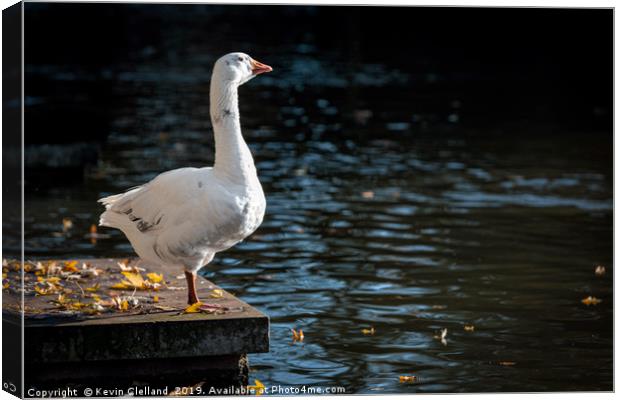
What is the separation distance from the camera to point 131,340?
7.00 metres

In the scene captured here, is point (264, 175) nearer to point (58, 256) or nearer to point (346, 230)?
point (346, 230)

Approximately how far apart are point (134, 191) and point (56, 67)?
20.2 meters

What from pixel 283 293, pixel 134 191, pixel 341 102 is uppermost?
pixel 341 102

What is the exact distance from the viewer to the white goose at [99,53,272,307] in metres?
6.83

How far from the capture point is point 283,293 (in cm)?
980

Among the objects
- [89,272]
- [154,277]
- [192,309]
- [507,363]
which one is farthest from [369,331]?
[89,272]

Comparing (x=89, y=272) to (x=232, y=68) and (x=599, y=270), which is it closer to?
(x=232, y=68)

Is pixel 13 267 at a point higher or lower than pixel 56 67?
lower

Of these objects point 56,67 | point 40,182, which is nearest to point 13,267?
point 40,182

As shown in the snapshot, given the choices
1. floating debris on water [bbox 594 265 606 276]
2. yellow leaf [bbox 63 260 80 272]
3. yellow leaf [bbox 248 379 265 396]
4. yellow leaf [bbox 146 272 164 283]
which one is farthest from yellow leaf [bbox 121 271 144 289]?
floating debris on water [bbox 594 265 606 276]

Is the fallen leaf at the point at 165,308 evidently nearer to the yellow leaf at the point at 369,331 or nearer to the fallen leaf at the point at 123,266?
the fallen leaf at the point at 123,266

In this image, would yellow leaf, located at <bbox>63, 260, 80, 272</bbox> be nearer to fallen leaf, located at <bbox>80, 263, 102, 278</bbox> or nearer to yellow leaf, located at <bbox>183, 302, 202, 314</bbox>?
fallen leaf, located at <bbox>80, 263, 102, 278</bbox>

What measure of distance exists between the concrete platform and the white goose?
365 millimetres

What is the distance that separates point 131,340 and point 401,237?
5.16 meters
